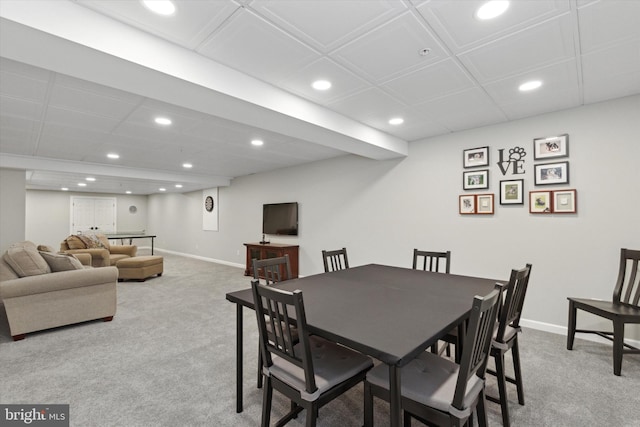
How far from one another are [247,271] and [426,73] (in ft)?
18.1

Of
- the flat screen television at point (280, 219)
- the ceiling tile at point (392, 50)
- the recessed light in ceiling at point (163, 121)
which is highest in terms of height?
the ceiling tile at point (392, 50)

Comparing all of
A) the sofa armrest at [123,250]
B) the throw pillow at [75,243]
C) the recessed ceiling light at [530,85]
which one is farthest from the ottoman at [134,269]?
the recessed ceiling light at [530,85]

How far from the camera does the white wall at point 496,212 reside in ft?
9.70

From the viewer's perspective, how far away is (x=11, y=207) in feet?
17.9

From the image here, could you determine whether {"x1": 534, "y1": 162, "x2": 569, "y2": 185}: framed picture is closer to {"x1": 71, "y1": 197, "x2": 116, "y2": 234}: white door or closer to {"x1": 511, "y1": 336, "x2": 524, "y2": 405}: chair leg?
{"x1": 511, "y1": 336, "x2": 524, "y2": 405}: chair leg

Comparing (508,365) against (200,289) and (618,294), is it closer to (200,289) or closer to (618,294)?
(618,294)

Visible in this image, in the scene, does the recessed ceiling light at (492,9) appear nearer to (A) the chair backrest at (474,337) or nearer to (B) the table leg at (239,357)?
(A) the chair backrest at (474,337)

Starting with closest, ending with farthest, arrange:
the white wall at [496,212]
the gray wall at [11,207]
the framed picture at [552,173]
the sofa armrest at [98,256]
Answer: the white wall at [496,212] → the framed picture at [552,173] → the gray wall at [11,207] → the sofa armrest at [98,256]

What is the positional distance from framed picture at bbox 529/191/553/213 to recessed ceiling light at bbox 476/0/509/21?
7.84 feet

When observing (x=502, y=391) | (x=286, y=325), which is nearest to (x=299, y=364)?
(x=286, y=325)

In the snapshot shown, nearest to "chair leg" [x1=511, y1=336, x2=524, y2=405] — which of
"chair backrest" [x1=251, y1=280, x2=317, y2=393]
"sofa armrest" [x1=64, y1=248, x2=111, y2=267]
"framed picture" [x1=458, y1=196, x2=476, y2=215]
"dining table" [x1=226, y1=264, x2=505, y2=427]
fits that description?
"dining table" [x1=226, y1=264, x2=505, y2=427]

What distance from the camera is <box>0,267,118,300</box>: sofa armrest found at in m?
3.03

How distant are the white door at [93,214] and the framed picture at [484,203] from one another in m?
12.9

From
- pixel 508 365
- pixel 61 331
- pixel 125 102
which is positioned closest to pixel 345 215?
pixel 508 365
